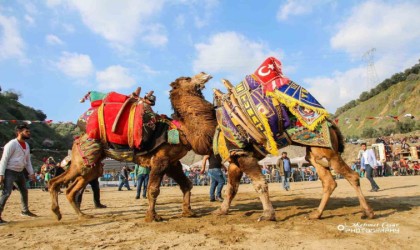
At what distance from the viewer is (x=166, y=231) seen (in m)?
5.18

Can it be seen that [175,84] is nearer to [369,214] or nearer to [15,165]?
[15,165]

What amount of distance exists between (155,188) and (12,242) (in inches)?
94.2

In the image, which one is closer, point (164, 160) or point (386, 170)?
point (164, 160)

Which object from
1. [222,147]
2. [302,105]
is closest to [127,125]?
[222,147]

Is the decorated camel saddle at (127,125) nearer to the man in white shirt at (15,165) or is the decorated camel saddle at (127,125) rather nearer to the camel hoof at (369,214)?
the man in white shirt at (15,165)

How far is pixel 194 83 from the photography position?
21.5 feet

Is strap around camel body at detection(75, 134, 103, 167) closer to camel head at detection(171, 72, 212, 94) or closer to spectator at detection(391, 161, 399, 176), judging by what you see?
camel head at detection(171, 72, 212, 94)

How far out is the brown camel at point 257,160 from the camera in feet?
18.9

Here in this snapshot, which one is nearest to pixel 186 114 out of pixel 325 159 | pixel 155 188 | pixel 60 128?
pixel 155 188

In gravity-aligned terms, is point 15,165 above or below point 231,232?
above

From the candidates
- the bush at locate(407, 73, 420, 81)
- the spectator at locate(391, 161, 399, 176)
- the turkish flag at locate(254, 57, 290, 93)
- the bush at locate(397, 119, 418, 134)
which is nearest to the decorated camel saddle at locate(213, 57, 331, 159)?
the turkish flag at locate(254, 57, 290, 93)

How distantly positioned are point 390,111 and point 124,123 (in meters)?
67.9

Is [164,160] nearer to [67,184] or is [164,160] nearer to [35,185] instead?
[67,184]

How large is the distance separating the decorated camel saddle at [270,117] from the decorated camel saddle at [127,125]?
125 centimetres
